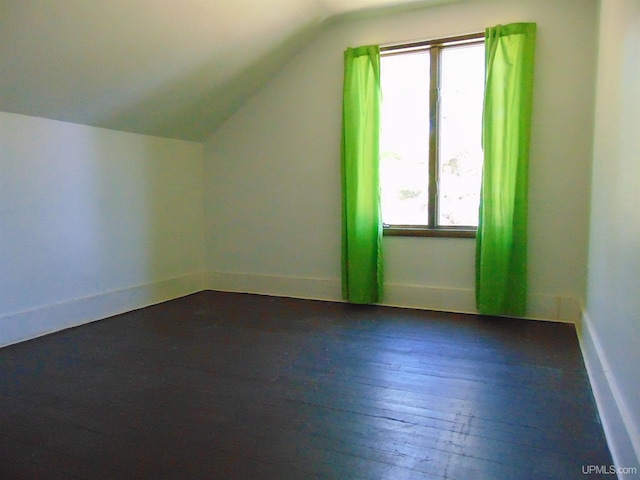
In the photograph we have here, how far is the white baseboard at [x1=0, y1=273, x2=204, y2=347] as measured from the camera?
3143 millimetres

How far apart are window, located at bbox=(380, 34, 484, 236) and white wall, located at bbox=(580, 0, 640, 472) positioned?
1057 millimetres

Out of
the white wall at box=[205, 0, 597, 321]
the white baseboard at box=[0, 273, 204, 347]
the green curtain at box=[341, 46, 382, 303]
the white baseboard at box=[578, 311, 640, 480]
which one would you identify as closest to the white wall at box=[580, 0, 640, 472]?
the white baseboard at box=[578, 311, 640, 480]

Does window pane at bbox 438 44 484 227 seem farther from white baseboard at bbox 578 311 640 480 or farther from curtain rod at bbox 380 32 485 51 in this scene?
white baseboard at bbox 578 311 640 480

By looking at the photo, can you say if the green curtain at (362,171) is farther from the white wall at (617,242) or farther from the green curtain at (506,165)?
the white wall at (617,242)

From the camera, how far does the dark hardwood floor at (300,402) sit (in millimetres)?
1721

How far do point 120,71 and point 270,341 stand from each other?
2121 mm

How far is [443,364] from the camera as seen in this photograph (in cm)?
273

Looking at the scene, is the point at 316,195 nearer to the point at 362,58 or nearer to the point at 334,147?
the point at 334,147

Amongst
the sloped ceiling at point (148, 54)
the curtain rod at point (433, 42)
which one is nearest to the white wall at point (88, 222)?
the sloped ceiling at point (148, 54)

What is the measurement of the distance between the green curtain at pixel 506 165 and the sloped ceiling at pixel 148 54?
0.78 m

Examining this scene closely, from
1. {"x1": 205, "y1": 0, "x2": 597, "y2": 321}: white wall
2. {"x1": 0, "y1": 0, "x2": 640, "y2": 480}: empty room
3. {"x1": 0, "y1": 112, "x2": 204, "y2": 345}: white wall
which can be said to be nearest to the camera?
{"x1": 0, "y1": 0, "x2": 640, "y2": 480}: empty room

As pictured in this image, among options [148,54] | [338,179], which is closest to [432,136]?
[338,179]

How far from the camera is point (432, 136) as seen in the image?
3.96m

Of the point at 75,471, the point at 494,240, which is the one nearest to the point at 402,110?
the point at 494,240
